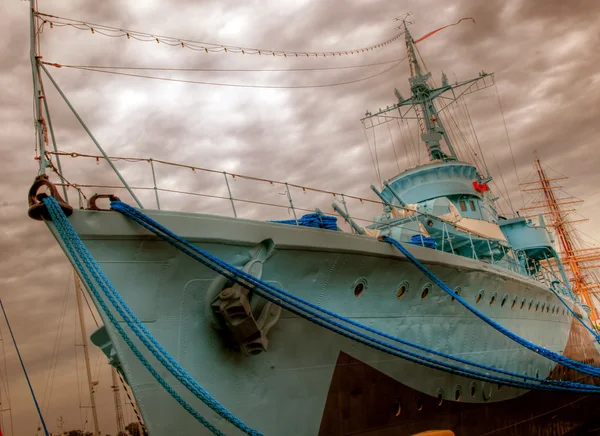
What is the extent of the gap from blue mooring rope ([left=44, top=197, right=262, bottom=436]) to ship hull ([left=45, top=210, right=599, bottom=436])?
0.73 feet

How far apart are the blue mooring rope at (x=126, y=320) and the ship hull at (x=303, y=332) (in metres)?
0.22

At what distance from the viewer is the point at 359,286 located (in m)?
7.62

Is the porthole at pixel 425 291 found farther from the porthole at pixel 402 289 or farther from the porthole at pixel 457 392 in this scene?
the porthole at pixel 457 392

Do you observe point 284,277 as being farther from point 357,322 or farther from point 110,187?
point 110,187

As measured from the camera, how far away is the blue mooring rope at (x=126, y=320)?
516 cm

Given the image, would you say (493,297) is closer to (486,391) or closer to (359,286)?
(486,391)

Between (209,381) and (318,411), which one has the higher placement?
(209,381)

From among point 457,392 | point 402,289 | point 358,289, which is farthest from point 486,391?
point 358,289

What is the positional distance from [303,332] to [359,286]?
130 cm

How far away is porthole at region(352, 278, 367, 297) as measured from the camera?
755cm

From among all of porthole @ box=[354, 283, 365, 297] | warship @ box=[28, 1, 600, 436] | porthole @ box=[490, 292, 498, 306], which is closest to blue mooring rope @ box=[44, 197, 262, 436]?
warship @ box=[28, 1, 600, 436]

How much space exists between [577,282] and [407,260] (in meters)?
61.3

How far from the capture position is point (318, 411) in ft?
22.5

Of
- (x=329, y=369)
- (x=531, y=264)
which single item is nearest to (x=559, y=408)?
(x=531, y=264)
